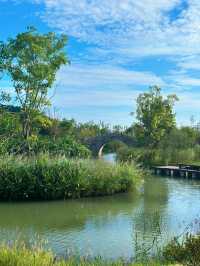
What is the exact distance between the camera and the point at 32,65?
29781 millimetres

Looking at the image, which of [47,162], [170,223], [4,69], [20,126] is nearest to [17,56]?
[4,69]

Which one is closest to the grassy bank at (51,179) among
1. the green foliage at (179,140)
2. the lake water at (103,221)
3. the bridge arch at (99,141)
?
the lake water at (103,221)

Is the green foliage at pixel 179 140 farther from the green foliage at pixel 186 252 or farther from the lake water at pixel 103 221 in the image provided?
the green foliage at pixel 186 252

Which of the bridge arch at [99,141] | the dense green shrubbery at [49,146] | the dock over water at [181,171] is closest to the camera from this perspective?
the dense green shrubbery at [49,146]

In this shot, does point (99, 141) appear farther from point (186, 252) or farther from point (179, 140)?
point (186, 252)

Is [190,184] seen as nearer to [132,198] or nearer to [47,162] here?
[132,198]

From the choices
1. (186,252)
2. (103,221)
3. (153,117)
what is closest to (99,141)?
(153,117)

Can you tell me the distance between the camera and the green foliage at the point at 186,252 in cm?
733

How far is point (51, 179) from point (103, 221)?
489 centimetres

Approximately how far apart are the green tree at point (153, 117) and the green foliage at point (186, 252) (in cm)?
3992

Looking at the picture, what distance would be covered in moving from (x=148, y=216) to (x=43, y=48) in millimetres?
16726

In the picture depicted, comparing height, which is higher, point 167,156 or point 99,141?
point 99,141

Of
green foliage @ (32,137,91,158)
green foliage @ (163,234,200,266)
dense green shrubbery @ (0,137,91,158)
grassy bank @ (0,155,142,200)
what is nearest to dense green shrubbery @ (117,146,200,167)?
green foliage @ (32,137,91,158)

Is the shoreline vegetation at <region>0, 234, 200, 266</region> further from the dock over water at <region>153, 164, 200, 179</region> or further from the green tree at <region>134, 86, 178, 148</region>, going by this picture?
the green tree at <region>134, 86, 178, 148</region>
